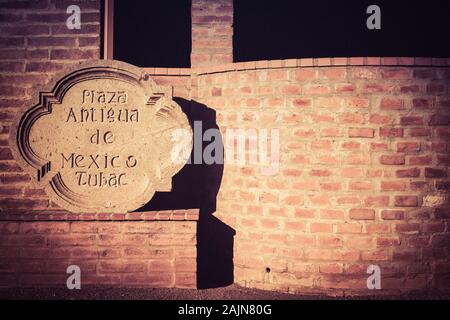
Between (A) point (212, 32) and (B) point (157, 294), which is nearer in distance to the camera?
(B) point (157, 294)

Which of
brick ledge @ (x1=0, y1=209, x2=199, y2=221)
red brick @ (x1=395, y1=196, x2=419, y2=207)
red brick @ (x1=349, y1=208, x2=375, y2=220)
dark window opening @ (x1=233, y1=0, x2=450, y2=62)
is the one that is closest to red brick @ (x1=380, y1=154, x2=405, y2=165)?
red brick @ (x1=395, y1=196, x2=419, y2=207)

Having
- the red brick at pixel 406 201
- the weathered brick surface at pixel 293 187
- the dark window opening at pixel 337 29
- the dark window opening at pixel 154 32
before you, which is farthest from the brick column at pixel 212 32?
the dark window opening at pixel 337 29

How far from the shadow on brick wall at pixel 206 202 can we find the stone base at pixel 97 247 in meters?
0.25

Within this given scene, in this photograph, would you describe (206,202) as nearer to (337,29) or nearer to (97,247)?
(97,247)

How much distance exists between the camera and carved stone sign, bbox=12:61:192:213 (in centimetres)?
355

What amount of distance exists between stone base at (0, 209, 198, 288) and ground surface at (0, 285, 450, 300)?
0.07m

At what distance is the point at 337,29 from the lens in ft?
23.3

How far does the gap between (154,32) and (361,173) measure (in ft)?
14.2

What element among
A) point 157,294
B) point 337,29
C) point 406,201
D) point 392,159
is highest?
point 337,29

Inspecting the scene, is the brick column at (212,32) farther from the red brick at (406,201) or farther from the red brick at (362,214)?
the red brick at (406,201)

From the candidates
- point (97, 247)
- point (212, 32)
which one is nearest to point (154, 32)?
point (212, 32)

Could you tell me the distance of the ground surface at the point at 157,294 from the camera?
3.40 meters

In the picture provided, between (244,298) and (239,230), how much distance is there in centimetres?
61

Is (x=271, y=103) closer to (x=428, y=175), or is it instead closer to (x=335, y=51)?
(x=428, y=175)
